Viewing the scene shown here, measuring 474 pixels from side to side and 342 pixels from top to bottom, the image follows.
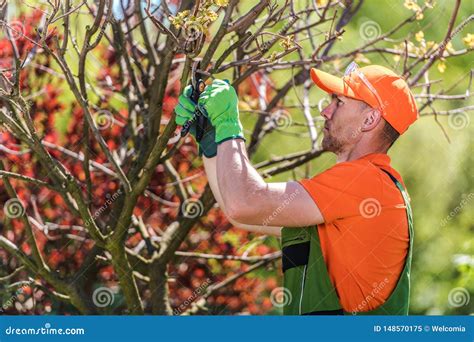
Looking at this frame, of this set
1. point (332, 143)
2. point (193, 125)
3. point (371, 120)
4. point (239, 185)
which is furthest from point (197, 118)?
point (371, 120)

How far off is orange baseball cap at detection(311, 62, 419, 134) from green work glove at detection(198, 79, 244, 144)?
1.36ft

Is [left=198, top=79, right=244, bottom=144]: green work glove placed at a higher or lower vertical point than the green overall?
higher

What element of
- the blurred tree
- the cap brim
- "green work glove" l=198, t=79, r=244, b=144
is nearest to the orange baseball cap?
the cap brim

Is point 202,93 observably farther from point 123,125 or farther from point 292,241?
point 123,125

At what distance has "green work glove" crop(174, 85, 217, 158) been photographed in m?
2.91

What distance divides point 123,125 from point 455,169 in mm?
3389

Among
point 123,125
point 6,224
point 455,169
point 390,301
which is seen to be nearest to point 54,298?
point 6,224

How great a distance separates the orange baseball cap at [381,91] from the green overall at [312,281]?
0.26m

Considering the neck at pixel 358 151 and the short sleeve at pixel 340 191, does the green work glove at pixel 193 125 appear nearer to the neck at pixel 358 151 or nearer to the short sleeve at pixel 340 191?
the short sleeve at pixel 340 191

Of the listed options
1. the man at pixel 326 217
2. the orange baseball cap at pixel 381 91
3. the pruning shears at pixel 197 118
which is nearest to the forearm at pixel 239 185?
the man at pixel 326 217

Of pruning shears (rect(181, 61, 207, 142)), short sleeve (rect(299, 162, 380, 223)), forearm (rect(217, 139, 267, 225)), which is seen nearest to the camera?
forearm (rect(217, 139, 267, 225))

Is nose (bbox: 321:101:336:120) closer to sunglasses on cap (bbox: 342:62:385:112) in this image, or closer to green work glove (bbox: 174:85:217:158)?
sunglasses on cap (bbox: 342:62:385:112)

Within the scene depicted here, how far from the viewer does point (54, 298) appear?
4797 mm

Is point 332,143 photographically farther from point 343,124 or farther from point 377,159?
point 377,159
